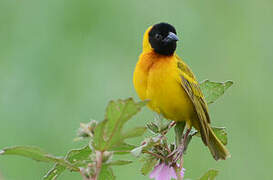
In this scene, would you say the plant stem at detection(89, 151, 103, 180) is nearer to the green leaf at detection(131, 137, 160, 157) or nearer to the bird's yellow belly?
the green leaf at detection(131, 137, 160, 157)

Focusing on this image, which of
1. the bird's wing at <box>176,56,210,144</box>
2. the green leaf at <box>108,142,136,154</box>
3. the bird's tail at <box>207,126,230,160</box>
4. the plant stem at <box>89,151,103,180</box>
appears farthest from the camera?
the bird's wing at <box>176,56,210,144</box>

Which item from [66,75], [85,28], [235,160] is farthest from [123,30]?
[235,160]

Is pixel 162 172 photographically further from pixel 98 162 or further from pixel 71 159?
pixel 98 162

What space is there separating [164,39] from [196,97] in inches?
15.5

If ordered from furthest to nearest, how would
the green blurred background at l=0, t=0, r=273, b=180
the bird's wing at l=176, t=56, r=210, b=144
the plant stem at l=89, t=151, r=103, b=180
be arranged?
the green blurred background at l=0, t=0, r=273, b=180
the bird's wing at l=176, t=56, r=210, b=144
the plant stem at l=89, t=151, r=103, b=180

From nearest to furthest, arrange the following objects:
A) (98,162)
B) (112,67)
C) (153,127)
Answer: (98,162)
(153,127)
(112,67)

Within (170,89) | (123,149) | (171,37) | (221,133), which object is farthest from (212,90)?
(171,37)

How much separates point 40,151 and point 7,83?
3.09 m

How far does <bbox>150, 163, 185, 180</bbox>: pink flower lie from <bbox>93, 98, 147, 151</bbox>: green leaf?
29cm

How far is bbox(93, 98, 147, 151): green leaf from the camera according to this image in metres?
0.99

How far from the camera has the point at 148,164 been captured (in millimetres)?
1301

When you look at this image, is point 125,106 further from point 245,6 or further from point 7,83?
point 245,6

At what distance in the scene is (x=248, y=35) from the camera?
522 cm

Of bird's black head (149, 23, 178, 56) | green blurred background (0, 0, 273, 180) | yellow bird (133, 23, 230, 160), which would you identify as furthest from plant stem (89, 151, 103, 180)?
green blurred background (0, 0, 273, 180)
